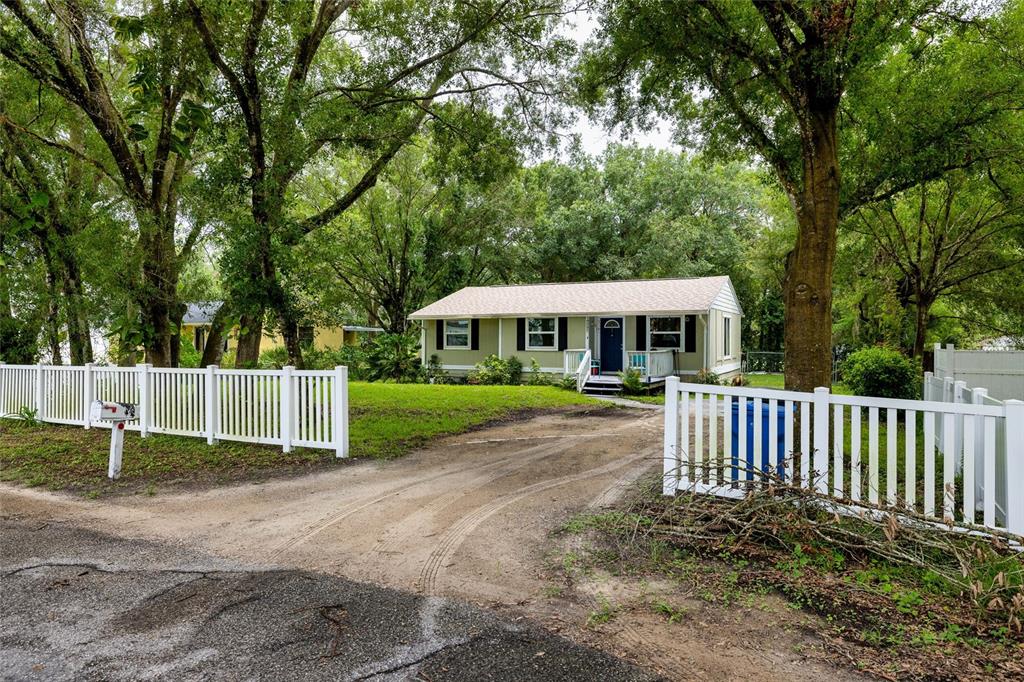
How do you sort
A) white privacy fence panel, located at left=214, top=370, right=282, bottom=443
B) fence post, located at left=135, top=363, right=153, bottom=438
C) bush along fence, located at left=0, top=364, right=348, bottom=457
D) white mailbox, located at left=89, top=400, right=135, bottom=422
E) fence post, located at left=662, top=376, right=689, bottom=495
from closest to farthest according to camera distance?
fence post, located at left=662, top=376, right=689, bottom=495, white mailbox, located at left=89, top=400, right=135, bottom=422, bush along fence, located at left=0, top=364, right=348, bottom=457, white privacy fence panel, located at left=214, top=370, right=282, bottom=443, fence post, located at left=135, top=363, right=153, bottom=438

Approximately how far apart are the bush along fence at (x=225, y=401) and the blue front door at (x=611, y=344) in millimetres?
12693

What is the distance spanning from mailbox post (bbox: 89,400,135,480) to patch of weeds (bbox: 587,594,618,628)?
5739mm

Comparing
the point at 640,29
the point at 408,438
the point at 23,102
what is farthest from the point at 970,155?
the point at 23,102

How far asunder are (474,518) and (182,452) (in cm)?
494

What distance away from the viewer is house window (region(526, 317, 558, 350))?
63.5ft

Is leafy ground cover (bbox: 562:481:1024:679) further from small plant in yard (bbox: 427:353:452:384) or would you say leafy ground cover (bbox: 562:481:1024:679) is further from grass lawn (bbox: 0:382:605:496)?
small plant in yard (bbox: 427:353:452:384)

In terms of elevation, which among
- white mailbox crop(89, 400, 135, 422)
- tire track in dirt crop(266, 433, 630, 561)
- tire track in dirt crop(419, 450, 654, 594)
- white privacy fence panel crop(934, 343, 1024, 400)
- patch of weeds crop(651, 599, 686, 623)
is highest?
white privacy fence panel crop(934, 343, 1024, 400)

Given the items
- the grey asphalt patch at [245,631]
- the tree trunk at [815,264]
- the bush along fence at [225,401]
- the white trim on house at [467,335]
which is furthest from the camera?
the white trim on house at [467,335]

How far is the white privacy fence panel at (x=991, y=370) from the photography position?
8.15m

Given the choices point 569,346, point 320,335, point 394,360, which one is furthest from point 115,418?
point 320,335

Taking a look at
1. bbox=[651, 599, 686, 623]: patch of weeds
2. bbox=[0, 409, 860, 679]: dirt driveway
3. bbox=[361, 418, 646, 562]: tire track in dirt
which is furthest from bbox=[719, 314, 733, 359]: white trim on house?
bbox=[651, 599, 686, 623]: patch of weeds

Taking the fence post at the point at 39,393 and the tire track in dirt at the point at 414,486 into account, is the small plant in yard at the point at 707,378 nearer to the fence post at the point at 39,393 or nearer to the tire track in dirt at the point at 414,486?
the tire track in dirt at the point at 414,486

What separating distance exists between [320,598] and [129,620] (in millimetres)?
1005

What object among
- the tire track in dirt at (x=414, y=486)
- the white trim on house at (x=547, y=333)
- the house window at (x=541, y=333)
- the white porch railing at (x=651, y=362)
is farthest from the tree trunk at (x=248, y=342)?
the house window at (x=541, y=333)
